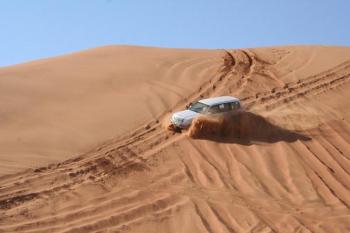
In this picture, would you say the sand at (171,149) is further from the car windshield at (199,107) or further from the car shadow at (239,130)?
the car windshield at (199,107)

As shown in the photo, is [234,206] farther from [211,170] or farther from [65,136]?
[65,136]

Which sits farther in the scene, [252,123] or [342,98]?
[342,98]

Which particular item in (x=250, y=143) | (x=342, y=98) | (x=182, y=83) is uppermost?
(x=182, y=83)

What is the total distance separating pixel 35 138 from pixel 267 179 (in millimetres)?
7106

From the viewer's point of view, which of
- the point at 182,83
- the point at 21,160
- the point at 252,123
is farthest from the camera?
the point at 182,83

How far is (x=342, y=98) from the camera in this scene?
23.1m

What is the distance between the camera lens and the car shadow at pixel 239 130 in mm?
18609

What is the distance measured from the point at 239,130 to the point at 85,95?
21.7 ft

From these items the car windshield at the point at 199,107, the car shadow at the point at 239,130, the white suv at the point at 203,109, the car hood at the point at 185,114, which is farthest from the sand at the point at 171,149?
the car windshield at the point at 199,107

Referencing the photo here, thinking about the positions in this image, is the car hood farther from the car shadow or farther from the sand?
the sand

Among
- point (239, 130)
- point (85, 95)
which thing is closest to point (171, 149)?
point (239, 130)

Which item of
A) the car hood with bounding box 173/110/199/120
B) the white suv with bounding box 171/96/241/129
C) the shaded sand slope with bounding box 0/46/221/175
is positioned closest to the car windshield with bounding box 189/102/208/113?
the white suv with bounding box 171/96/241/129

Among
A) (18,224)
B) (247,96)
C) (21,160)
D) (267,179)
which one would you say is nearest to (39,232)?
(18,224)

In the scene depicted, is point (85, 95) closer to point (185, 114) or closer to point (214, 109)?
point (185, 114)
